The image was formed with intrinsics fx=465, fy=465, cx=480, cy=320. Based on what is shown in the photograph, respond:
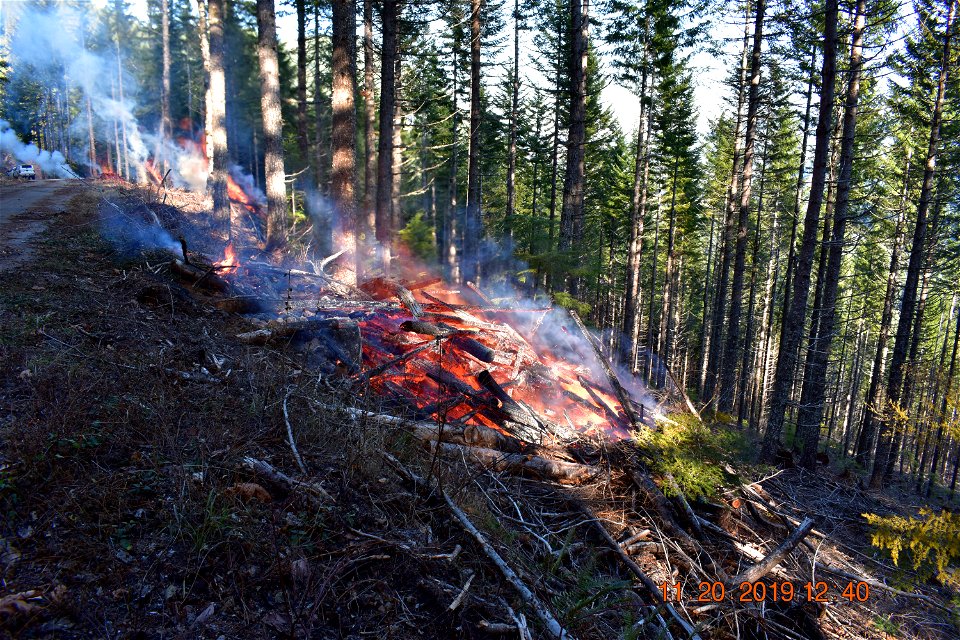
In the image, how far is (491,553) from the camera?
3326mm

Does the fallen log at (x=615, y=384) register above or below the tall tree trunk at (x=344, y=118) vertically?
below

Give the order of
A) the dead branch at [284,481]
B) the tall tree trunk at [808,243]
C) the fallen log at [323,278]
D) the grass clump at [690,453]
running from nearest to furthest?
the dead branch at [284,481] → the grass clump at [690,453] → the fallen log at [323,278] → the tall tree trunk at [808,243]

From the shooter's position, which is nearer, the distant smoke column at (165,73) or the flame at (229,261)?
the flame at (229,261)

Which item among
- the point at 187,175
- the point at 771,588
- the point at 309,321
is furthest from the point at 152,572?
the point at 187,175

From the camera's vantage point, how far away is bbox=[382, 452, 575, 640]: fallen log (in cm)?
288

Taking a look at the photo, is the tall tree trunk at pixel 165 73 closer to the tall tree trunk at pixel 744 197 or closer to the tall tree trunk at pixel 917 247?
the tall tree trunk at pixel 744 197

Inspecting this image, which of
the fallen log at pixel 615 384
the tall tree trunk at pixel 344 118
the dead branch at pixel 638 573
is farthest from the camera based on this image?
the tall tree trunk at pixel 344 118

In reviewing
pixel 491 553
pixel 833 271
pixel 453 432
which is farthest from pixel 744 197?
pixel 491 553

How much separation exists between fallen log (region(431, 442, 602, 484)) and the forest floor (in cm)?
17

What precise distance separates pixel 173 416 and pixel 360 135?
36127mm

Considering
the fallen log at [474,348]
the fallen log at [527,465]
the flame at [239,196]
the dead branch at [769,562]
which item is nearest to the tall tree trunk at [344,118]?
the fallen log at [474,348]

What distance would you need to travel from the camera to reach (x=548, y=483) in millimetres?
5332

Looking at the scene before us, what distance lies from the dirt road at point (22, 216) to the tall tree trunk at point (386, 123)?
7572 millimetres

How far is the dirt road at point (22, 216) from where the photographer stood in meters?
7.55
